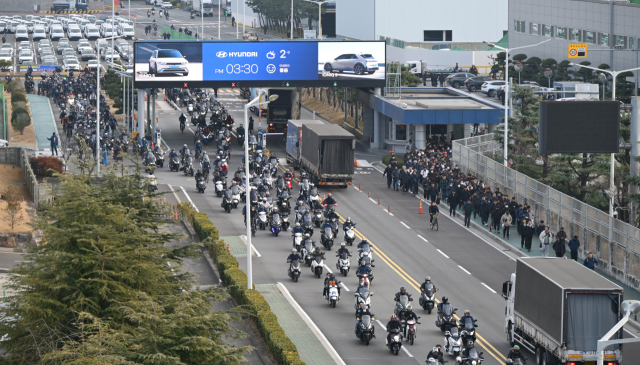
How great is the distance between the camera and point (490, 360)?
29.2 metres

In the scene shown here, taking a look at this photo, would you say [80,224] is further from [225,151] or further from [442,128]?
[442,128]

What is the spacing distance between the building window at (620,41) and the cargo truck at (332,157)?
103 feet

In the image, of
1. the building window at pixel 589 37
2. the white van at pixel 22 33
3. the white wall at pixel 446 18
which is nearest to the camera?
the building window at pixel 589 37

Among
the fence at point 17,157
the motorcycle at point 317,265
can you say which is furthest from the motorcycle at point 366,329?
the fence at point 17,157

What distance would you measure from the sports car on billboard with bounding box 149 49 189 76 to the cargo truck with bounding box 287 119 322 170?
8072mm

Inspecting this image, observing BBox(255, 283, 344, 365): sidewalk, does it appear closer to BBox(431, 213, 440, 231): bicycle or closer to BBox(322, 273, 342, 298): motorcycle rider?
BBox(322, 273, 342, 298): motorcycle rider

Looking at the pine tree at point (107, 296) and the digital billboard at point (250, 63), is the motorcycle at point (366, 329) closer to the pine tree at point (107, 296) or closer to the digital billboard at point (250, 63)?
the pine tree at point (107, 296)

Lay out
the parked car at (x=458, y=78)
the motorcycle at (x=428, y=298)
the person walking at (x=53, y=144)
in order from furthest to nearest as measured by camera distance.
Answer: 1. the parked car at (x=458, y=78)
2. the person walking at (x=53, y=144)
3. the motorcycle at (x=428, y=298)

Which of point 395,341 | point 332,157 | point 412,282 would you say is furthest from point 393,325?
point 332,157

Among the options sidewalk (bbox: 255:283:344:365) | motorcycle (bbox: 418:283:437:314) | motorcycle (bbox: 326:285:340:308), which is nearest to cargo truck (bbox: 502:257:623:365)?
motorcycle (bbox: 418:283:437:314)

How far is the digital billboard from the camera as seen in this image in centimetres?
6316

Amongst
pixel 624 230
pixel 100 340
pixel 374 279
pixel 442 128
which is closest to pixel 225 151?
pixel 442 128

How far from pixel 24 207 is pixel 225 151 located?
1589 centimetres

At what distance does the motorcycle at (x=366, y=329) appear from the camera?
3003cm
